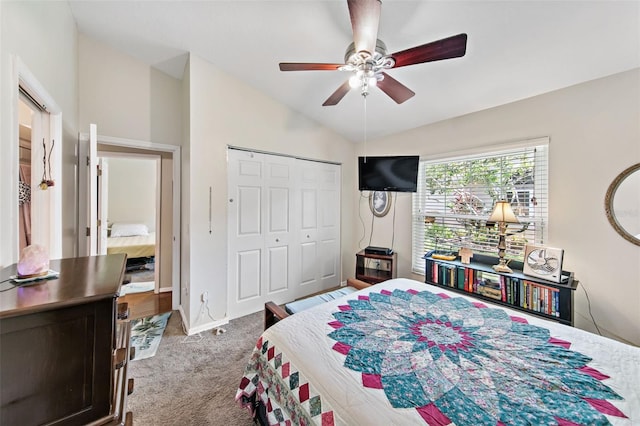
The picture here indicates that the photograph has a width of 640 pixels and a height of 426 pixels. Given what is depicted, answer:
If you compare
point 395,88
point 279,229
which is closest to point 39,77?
point 395,88

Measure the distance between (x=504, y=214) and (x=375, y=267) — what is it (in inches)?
70.9

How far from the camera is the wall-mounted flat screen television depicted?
117 inches

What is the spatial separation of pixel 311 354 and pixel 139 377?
1.66m

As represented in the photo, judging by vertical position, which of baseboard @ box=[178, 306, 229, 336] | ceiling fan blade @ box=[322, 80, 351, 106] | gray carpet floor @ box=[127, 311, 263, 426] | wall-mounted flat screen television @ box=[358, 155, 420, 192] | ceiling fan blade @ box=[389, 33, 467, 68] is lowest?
gray carpet floor @ box=[127, 311, 263, 426]

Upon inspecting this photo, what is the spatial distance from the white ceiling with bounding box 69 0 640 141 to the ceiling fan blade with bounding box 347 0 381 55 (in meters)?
0.50

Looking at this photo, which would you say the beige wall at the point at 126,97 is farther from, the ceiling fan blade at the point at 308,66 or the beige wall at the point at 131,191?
the beige wall at the point at 131,191

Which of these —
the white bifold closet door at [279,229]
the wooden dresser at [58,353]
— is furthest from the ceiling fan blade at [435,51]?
the white bifold closet door at [279,229]

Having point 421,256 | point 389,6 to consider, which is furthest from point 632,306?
point 389,6

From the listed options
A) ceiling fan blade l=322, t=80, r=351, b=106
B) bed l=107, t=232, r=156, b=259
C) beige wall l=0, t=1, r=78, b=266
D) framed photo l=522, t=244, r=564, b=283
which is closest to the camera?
beige wall l=0, t=1, r=78, b=266

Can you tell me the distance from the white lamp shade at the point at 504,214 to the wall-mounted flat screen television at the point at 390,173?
0.82 m

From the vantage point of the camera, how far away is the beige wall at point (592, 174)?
1.97 metres

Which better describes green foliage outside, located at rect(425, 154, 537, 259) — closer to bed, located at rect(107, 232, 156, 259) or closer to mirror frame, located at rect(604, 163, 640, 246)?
mirror frame, located at rect(604, 163, 640, 246)

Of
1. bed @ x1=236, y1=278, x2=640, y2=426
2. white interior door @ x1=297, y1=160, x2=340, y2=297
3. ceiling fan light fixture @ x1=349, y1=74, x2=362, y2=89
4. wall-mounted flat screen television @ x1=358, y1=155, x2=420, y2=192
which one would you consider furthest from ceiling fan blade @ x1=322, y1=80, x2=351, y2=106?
bed @ x1=236, y1=278, x2=640, y2=426

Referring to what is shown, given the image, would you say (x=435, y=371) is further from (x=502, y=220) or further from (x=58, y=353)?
(x=502, y=220)
